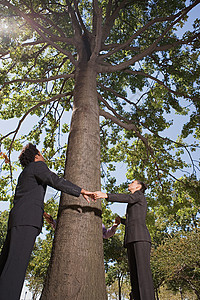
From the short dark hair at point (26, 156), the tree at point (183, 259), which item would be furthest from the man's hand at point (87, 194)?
the tree at point (183, 259)

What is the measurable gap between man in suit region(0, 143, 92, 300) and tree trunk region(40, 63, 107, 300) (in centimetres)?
29

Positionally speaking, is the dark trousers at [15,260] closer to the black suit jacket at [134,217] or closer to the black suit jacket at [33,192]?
the black suit jacket at [33,192]

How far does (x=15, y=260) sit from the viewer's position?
2059 millimetres

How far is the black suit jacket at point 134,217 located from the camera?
3.04 meters

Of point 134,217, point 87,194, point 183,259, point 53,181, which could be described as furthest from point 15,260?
point 183,259

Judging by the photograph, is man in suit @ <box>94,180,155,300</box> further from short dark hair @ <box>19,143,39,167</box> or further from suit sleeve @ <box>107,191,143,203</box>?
short dark hair @ <box>19,143,39,167</box>

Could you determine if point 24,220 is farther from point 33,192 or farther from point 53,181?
point 53,181

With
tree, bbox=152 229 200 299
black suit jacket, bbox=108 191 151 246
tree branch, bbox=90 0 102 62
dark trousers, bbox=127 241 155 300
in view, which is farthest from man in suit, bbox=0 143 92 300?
tree, bbox=152 229 200 299

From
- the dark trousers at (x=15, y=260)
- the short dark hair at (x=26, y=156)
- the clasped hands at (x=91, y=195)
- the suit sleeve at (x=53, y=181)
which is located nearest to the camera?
the dark trousers at (x=15, y=260)

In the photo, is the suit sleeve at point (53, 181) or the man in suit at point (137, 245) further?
the man in suit at point (137, 245)

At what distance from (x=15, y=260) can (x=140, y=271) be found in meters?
1.56

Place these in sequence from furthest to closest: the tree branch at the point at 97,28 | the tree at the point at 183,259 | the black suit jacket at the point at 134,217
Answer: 1. the tree at the point at 183,259
2. the tree branch at the point at 97,28
3. the black suit jacket at the point at 134,217

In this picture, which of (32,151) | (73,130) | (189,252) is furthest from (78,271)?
(189,252)

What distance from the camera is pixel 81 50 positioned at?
617cm
